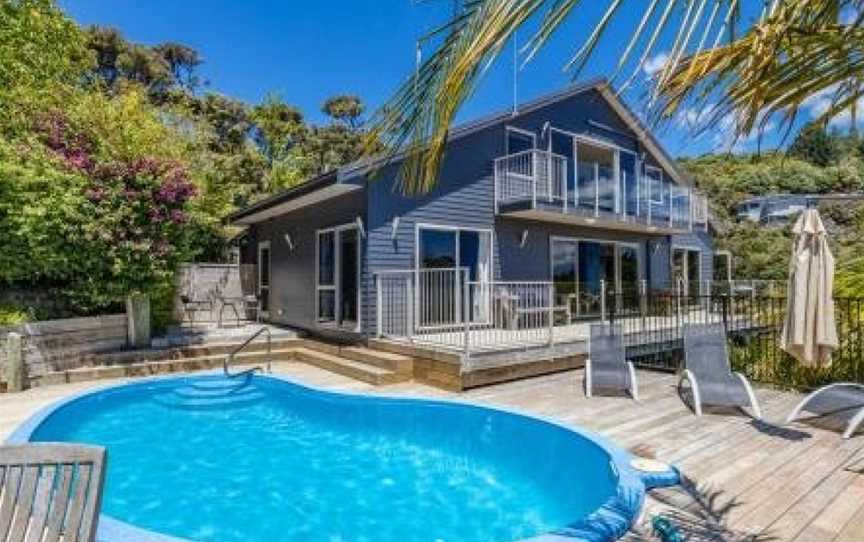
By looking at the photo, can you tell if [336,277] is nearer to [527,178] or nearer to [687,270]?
[527,178]

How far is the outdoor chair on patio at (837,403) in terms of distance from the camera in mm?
6129

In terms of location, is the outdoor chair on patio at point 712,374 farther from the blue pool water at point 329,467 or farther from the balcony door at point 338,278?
the balcony door at point 338,278

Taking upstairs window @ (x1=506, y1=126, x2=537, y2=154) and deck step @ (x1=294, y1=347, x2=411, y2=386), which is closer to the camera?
deck step @ (x1=294, y1=347, x2=411, y2=386)

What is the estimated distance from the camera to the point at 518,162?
44.3ft

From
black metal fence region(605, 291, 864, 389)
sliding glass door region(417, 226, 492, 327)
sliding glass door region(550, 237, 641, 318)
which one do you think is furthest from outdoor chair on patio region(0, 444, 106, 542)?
sliding glass door region(550, 237, 641, 318)

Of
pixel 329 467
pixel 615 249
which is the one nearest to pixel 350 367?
pixel 329 467

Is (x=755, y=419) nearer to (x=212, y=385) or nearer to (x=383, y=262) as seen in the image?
(x=383, y=262)

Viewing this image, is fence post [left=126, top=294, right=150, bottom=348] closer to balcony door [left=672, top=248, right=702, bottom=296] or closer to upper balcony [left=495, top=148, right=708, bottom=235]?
upper balcony [left=495, top=148, right=708, bottom=235]

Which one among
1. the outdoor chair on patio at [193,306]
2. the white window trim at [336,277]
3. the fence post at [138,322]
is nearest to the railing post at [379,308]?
the white window trim at [336,277]

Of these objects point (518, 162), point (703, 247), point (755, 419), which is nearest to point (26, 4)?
point (518, 162)

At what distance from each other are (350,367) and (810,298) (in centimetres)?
727

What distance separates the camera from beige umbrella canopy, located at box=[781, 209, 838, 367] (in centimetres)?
502

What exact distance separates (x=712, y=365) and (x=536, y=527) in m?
3.97

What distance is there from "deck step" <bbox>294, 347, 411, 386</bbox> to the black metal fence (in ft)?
15.6
